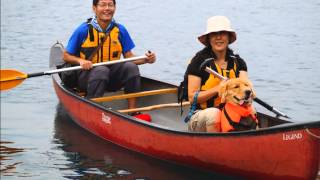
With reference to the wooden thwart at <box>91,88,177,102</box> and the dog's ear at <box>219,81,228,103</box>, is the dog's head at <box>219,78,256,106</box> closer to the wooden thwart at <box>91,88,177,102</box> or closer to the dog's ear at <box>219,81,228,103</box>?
the dog's ear at <box>219,81,228,103</box>

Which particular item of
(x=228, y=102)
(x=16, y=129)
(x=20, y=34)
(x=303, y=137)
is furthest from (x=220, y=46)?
(x=20, y=34)

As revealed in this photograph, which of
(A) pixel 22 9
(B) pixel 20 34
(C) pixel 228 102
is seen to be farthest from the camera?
(A) pixel 22 9

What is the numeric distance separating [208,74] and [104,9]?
2.00 m

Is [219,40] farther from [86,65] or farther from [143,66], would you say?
[143,66]

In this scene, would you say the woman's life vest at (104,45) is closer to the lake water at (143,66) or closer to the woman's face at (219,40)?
the lake water at (143,66)

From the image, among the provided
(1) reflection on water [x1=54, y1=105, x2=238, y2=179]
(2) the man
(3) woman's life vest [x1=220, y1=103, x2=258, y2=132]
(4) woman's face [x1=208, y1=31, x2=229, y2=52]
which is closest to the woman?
(4) woman's face [x1=208, y1=31, x2=229, y2=52]

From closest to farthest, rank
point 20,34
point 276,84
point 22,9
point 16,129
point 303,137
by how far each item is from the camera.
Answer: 1. point 303,137
2. point 16,129
3. point 276,84
4. point 20,34
5. point 22,9

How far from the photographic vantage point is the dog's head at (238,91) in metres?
6.84

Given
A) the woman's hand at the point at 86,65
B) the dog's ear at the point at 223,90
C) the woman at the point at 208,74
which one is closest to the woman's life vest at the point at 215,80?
the woman at the point at 208,74

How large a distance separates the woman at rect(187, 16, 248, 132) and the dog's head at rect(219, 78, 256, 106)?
254 millimetres

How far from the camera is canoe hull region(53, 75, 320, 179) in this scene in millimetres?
6590

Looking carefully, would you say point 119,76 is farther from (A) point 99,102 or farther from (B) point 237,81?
(B) point 237,81

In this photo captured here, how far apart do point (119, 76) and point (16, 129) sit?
1.60 meters

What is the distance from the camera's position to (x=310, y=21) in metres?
17.9
